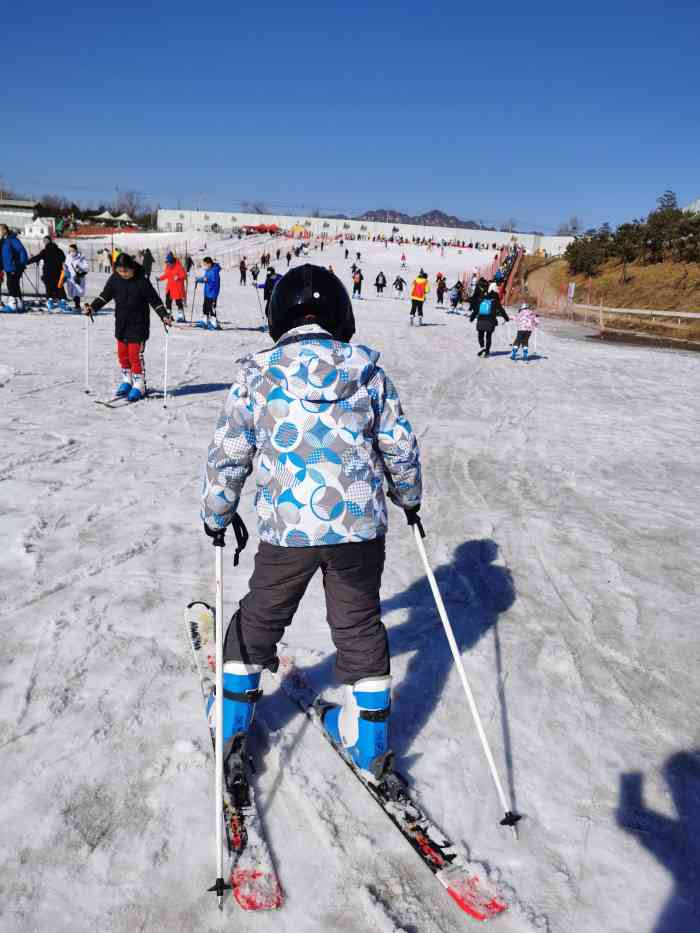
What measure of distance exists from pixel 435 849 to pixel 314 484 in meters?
→ 1.36

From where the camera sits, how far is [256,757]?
8.73 feet

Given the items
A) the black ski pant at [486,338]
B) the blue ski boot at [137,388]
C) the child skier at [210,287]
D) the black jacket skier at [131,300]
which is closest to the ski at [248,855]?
the black jacket skier at [131,300]

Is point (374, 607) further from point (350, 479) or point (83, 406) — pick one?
point (83, 406)

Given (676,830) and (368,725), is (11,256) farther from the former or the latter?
(676,830)

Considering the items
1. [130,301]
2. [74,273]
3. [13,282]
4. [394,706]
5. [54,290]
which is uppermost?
[74,273]

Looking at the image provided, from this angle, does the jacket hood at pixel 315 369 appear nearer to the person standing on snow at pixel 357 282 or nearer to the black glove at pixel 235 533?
the black glove at pixel 235 533

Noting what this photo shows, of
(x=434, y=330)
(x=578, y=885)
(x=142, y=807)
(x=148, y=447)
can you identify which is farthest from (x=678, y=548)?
(x=434, y=330)

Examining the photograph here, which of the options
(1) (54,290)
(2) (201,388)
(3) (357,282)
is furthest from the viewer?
(3) (357,282)

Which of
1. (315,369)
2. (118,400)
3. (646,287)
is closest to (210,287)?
(118,400)

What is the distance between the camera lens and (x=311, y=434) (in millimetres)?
2121

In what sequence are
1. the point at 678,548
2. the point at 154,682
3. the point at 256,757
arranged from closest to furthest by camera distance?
the point at 256,757 → the point at 154,682 → the point at 678,548

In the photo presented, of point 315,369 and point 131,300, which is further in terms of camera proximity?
point 131,300

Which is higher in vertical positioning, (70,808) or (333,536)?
(333,536)

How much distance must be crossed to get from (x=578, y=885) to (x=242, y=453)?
1.89m
